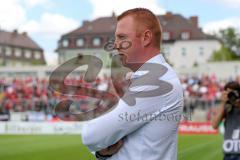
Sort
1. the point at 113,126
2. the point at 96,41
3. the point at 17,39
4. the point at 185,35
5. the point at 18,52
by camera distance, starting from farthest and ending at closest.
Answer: the point at 17,39 < the point at 18,52 < the point at 96,41 < the point at 185,35 < the point at 113,126

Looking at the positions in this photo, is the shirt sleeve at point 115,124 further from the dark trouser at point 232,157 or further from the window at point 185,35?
the window at point 185,35

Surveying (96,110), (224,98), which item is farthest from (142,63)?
(224,98)

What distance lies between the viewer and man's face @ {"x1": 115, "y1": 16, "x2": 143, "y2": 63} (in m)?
3.07

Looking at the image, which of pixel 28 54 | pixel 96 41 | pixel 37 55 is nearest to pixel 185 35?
pixel 96 41

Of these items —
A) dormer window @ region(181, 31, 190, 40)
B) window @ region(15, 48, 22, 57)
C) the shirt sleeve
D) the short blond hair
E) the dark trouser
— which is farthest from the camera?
window @ region(15, 48, 22, 57)

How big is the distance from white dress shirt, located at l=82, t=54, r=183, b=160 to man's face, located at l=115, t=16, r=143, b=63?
0.12 meters

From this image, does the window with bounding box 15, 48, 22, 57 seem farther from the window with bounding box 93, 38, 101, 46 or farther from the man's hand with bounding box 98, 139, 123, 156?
the man's hand with bounding box 98, 139, 123, 156

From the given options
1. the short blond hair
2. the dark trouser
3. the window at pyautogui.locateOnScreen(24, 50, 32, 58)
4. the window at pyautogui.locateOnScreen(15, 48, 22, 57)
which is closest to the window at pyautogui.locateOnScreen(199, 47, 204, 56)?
the window at pyautogui.locateOnScreen(15, 48, 22, 57)

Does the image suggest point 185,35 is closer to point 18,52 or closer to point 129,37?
point 18,52

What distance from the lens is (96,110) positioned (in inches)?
163

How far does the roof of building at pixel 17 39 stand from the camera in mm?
132125

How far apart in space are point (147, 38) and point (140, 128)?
488 millimetres

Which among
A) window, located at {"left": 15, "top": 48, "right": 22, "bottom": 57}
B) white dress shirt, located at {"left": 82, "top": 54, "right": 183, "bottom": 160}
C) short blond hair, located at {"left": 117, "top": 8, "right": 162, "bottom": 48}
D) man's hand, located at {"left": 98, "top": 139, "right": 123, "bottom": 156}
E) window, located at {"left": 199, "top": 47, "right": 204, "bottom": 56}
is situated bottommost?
window, located at {"left": 15, "top": 48, "right": 22, "bottom": 57}

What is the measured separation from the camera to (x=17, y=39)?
450 feet
